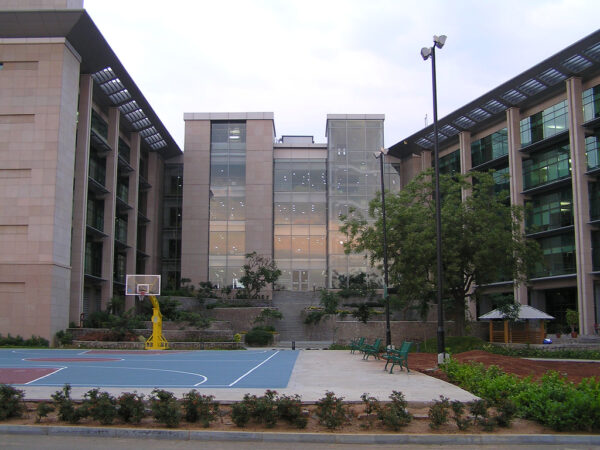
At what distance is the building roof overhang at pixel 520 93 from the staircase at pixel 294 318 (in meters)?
18.6

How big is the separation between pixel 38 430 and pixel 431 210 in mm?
25942

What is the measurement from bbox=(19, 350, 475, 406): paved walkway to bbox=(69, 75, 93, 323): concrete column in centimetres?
2566

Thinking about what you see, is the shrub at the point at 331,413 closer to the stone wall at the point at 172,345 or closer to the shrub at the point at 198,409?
the shrub at the point at 198,409

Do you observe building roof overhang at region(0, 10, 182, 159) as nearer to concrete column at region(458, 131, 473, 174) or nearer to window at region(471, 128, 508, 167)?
concrete column at region(458, 131, 473, 174)

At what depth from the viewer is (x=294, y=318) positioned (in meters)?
50.4

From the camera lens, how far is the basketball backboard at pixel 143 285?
3525 cm

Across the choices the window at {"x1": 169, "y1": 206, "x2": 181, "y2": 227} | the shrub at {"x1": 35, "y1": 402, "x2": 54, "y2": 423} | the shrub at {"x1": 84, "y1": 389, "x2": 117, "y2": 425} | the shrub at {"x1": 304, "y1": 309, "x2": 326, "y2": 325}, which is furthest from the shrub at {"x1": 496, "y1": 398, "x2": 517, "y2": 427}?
the window at {"x1": 169, "y1": 206, "x2": 181, "y2": 227}

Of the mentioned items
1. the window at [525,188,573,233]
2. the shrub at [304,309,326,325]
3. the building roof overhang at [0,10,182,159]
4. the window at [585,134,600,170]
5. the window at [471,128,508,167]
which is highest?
the building roof overhang at [0,10,182,159]

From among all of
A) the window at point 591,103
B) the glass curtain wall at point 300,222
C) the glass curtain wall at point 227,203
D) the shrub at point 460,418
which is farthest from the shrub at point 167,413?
the glass curtain wall at point 300,222

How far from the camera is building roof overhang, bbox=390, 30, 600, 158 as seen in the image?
4055cm

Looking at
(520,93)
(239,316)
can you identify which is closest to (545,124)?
(520,93)

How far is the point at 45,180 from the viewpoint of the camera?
124ft

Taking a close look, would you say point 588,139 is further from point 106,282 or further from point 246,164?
point 106,282

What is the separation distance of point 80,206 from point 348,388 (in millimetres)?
32651
